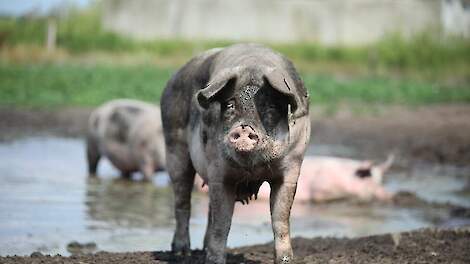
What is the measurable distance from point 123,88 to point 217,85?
59.1ft

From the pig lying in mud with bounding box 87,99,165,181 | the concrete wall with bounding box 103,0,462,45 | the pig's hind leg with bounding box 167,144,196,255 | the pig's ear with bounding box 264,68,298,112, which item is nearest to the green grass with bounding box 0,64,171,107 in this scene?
the pig lying in mud with bounding box 87,99,165,181

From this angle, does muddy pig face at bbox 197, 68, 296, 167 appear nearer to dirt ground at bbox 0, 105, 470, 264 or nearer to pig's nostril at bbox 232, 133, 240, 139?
pig's nostril at bbox 232, 133, 240, 139

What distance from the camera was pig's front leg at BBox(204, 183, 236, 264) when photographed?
18.2 feet

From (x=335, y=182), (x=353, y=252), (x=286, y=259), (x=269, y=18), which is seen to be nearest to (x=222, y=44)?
(x=269, y=18)

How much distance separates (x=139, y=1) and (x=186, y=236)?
33112mm

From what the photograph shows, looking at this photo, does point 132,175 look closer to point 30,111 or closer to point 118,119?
point 118,119

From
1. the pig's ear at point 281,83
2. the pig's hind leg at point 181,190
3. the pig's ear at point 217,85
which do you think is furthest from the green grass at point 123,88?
the pig's ear at point 281,83

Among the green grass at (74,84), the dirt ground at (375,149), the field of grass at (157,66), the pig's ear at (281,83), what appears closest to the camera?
the pig's ear at (281,83)

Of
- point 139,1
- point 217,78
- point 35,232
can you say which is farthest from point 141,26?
point 217,78

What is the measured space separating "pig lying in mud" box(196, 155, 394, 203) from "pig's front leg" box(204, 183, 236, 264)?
5.62 metres

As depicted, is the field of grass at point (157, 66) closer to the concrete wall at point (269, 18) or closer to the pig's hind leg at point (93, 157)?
the concrete wall at point (269, 18)

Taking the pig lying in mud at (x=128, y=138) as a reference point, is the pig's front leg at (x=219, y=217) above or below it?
above

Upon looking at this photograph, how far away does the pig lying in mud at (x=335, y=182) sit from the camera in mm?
11281

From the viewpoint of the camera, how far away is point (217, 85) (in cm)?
525
